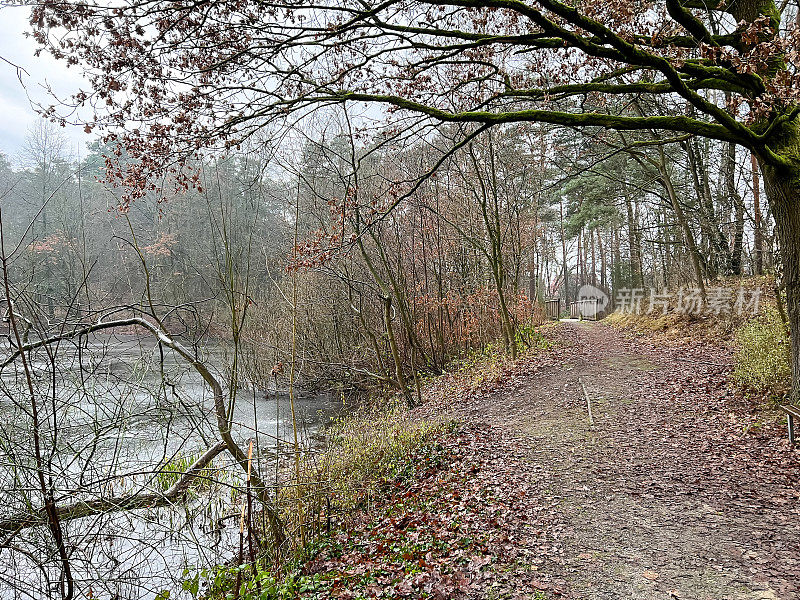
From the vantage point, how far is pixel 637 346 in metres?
15.1

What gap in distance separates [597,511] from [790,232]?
4.57 meters

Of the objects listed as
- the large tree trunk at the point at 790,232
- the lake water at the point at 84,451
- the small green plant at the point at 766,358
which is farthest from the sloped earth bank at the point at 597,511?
the lake water at the point at 84,451

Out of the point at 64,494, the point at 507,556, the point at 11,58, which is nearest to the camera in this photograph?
the point at 11,58

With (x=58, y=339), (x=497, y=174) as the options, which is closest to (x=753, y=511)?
(x=58, y=339)

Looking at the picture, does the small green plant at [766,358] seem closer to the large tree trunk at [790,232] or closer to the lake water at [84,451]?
the large tree trunk at [790,232]

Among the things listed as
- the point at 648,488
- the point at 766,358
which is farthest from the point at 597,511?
the point at 766,358

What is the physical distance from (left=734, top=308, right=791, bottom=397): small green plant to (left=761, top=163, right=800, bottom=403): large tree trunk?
874 mm

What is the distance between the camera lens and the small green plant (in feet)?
24.8

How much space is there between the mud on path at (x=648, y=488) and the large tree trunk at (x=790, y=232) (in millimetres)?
1085

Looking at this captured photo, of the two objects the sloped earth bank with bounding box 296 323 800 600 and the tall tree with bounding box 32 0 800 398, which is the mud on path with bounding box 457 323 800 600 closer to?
the sloped earth bank with bounding box 296 323 800 600

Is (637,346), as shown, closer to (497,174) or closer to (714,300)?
(714,300)

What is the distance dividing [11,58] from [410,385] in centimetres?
1187

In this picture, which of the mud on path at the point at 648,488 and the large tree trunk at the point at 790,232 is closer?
the mud on path at the point at 648,488

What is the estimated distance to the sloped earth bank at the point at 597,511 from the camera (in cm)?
405
